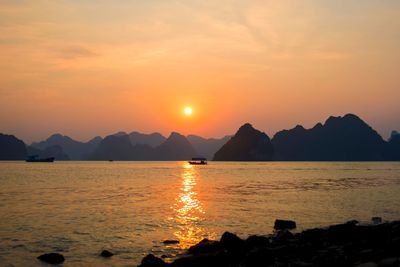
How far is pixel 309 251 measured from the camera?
24.6m

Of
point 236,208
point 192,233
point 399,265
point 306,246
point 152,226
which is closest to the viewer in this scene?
point 399,265

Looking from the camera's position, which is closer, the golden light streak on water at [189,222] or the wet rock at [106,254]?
the wet rock at [106,254]

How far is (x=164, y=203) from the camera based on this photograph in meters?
64.1

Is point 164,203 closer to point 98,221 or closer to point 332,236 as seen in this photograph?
point 98,221

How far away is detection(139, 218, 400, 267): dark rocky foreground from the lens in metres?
20.6

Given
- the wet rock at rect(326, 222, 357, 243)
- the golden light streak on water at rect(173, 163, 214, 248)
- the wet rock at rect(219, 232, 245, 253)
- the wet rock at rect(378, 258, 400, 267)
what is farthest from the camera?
the golden light streak on water at rect(173, 163, 214, 248)

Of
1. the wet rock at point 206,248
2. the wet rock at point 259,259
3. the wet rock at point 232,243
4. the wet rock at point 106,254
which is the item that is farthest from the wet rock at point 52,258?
the wet rock at point 259,259

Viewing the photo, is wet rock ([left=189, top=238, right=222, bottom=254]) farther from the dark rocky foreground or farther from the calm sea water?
the calm sea water

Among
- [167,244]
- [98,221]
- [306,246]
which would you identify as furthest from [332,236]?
[98,221]

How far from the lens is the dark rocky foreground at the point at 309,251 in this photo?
67.6ft

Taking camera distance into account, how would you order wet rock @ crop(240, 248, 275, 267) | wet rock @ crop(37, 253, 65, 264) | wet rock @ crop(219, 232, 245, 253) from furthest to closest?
wet rock @ crop(219, 232, 245, 253) → wet rock @ crop(37, 253, 65, 264) → wet rock @ crop(240, 248, 275, 267)

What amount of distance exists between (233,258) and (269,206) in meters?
35.0

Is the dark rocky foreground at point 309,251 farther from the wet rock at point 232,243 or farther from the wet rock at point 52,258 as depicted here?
the wet rock at point 52,258

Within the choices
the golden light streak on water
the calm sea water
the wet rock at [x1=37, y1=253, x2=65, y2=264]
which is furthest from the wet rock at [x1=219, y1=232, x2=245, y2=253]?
the wet rock at [x1=37, y1=253, x2=65, y2=264]
